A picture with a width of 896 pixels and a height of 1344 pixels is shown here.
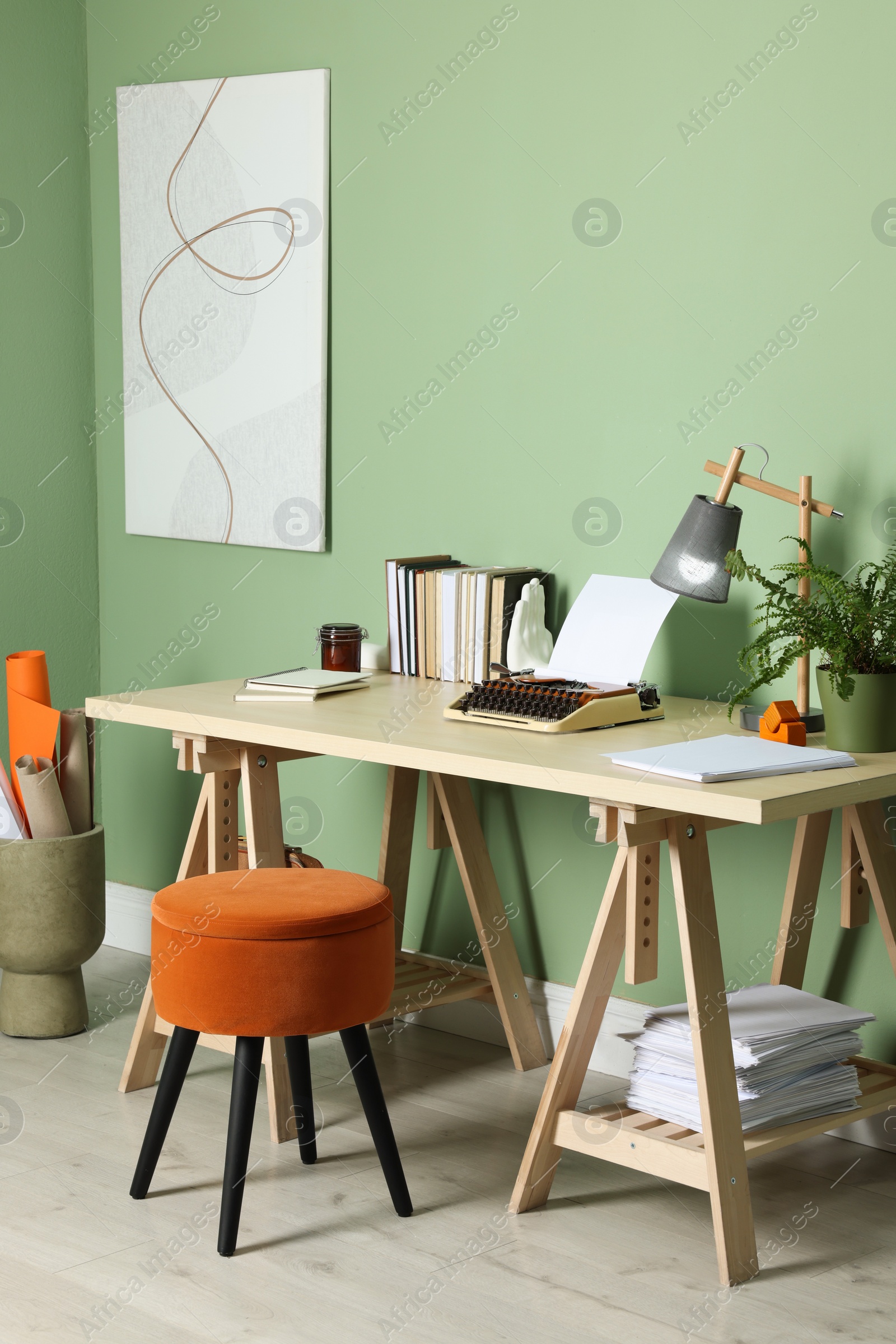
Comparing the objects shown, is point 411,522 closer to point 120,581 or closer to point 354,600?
point 354,600

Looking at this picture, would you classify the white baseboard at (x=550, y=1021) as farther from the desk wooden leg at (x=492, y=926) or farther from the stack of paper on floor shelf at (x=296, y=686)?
the stack of paper on floor shelf at (x=296, y=686)

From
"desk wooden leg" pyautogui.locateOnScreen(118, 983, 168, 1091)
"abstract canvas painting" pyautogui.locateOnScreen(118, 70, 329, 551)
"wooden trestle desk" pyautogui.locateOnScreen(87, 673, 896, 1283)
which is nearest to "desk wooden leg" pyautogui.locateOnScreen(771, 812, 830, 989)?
"wooden trestle desk" pyautogui.locateOnScreen(87, 673, 896, 1283)

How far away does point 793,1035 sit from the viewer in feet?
7.41

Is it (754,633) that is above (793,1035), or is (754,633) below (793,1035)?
above

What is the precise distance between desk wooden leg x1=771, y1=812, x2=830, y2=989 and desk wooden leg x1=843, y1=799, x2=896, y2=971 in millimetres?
103

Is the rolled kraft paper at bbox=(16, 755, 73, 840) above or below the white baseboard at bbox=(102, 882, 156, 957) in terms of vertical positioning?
above

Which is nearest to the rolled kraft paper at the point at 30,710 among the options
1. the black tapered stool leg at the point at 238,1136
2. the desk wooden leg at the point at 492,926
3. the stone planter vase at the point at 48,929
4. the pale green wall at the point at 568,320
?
the stone planter vase at the point at 48,929

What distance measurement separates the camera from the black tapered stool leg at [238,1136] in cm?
214

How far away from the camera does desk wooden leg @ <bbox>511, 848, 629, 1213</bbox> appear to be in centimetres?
223

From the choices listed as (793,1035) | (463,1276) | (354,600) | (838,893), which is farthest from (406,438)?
(463,1276)

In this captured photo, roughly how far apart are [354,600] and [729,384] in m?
1.04

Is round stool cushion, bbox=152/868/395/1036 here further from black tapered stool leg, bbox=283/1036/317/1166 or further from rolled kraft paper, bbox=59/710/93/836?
rolled kraft paper, bbox=59/710/93/836

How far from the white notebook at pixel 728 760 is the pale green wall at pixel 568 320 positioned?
1.78 feet

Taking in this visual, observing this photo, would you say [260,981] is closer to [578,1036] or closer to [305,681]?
[578,1036]
